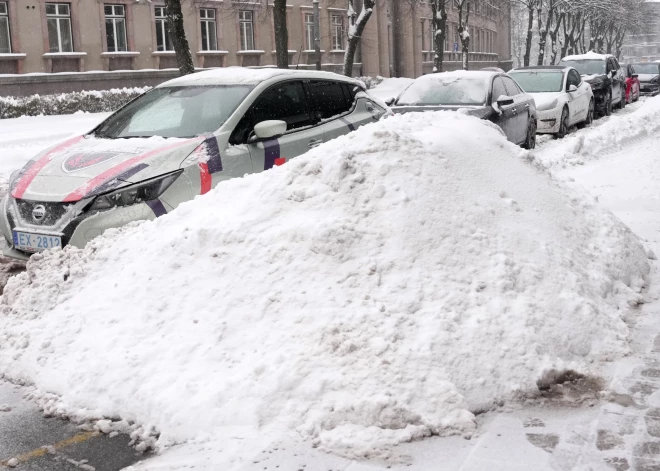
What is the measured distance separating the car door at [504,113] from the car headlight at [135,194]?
725 centimetres

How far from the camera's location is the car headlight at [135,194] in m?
6.04

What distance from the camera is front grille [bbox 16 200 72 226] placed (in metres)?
6.05

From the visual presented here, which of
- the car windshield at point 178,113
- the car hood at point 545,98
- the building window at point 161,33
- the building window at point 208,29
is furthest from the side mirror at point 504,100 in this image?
the building window at point 208,29

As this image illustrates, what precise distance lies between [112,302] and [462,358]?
2029mm

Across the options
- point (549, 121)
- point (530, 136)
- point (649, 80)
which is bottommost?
point (530, 136)

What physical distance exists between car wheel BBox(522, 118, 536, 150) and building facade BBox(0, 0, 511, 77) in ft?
19.7

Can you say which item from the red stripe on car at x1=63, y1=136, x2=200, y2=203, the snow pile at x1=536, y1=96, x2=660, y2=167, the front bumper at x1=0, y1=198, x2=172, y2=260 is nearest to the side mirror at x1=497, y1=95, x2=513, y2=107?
the snow pile at x1=536, y1=96, x2=660, y2=167

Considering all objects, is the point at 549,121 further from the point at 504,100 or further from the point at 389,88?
the point at 389,88

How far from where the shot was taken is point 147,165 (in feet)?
20.7

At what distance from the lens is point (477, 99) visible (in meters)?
12.7

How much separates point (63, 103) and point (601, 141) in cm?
1571

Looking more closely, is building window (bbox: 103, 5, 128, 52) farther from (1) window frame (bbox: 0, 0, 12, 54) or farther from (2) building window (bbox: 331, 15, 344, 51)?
(2) building window (bbox: 331, 15, 344, 51)

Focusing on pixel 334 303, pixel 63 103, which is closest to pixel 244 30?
pixel 63 103

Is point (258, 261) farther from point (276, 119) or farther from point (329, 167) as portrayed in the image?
point (276, 119)
